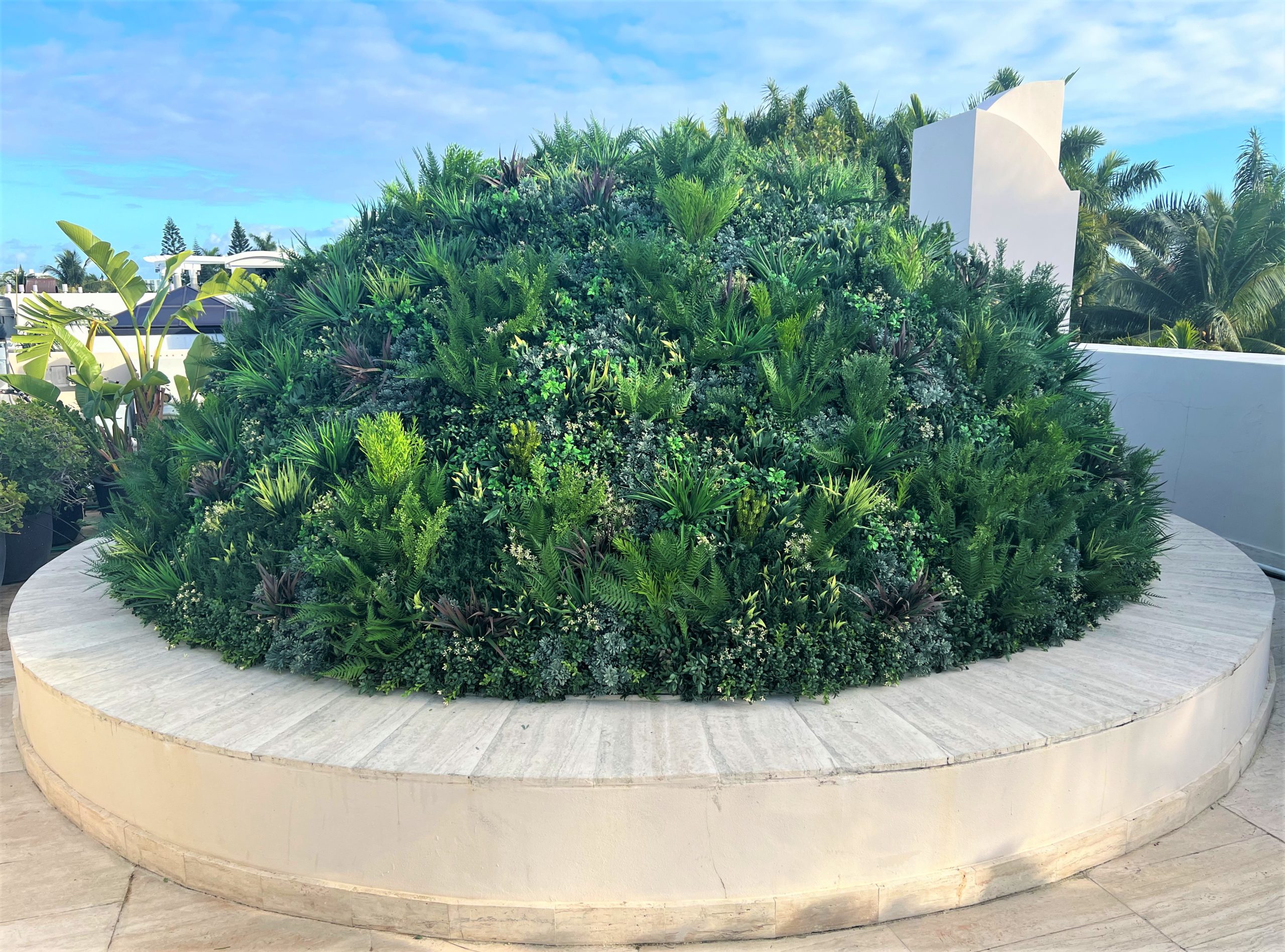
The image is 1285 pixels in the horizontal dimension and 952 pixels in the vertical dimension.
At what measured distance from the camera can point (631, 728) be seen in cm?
Result: 345

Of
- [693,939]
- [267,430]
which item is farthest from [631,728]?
[267,430]

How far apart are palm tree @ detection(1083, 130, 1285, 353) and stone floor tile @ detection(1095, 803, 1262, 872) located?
535 inches

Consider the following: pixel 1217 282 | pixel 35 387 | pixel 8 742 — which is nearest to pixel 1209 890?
pixel 8 742

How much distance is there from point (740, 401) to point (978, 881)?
2277 millimetres

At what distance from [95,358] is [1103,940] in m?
11.1

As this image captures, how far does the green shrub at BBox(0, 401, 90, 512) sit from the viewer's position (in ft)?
25.0

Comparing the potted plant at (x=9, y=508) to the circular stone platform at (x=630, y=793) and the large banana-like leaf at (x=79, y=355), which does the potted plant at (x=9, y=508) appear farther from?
the circular stone platform at (x=630, y=793)

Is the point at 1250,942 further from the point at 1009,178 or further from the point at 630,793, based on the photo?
the point at 1009,178

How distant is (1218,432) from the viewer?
302 inches

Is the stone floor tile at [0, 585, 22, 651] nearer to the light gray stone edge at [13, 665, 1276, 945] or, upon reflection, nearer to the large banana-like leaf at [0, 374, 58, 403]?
the large banana-like leaf at [0, 374, 58, 403]

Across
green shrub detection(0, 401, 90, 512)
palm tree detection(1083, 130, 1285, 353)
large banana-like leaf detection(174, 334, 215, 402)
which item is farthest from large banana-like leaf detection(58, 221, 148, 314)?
palm tree detection(1083, 130, 1285, 353)

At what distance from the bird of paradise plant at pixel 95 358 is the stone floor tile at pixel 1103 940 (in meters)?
8.21

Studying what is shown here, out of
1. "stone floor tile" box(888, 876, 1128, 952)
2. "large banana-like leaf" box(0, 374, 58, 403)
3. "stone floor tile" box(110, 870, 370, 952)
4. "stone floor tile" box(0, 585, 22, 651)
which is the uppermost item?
"large banana-like leaf" box(0, 374, 58, 403)

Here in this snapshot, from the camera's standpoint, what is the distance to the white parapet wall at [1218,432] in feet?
24.0
